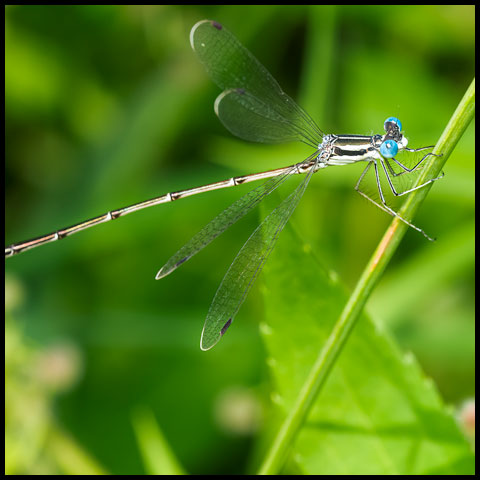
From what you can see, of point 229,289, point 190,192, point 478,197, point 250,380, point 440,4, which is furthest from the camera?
point 440,4

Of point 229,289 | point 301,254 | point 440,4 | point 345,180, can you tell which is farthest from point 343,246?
point 301,254

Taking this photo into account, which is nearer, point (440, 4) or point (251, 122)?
point (251, 122)

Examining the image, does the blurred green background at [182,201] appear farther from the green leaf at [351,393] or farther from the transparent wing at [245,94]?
the green leaf at [351,393]

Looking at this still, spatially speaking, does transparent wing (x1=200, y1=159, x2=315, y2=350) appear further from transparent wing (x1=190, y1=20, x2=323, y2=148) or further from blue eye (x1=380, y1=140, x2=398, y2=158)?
transparent wing (x1=190, y1=20, x2=323, y2=148)

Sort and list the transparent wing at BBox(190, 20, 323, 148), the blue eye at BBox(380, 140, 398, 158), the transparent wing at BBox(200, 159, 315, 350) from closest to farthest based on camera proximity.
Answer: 1. the transparent wing at BBox(200, 159, 315, 350)
2. the blue eye at BBox(380, 140, 398, 158)
3. the transparent wing at BBox(190, 20, 323, 148)

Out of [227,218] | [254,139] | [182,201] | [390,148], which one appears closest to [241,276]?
[227,218]

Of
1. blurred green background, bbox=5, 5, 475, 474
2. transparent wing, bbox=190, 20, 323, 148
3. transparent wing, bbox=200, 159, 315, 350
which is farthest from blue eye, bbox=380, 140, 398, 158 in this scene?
blurred green background, bbox=5, 5, 475, 474

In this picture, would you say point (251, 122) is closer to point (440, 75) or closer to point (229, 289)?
point (229, 289)

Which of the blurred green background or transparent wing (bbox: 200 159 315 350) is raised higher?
the blurred green background

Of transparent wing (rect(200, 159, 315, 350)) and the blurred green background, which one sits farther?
the blurred green background
